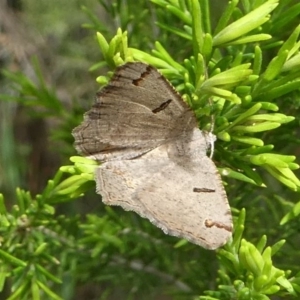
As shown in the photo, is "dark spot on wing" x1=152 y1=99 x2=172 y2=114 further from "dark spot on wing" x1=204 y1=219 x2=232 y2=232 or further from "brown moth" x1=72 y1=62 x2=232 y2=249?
"dark spot on wing" x1=204 y1=219 x2=232 y2=232

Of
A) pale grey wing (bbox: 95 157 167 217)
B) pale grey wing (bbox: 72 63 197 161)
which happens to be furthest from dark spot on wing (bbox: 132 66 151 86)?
pale grey wing (bbox: 95 157 167 217)

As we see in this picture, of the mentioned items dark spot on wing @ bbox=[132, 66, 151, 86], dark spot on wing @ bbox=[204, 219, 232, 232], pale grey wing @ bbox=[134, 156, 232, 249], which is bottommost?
dark spot on wing @ bbox=[204, 219, 232, 232]

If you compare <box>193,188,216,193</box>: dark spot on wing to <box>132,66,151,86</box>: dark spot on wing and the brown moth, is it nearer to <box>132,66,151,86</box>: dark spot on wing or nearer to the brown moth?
the brown moth

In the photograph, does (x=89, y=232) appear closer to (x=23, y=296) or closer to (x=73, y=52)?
(x=23, y=296)

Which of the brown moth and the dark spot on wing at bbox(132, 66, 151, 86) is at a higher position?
the dark spot on wing at bbox(132, 66, 151, 86)

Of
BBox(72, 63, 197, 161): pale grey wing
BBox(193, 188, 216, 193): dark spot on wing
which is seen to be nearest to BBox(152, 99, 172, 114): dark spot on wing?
BBox(72, 63, 197, 161): pale grey wing
